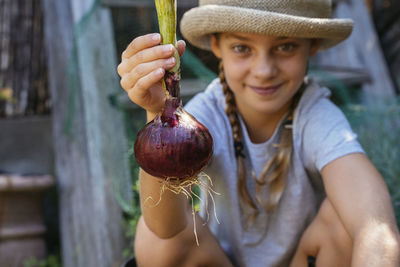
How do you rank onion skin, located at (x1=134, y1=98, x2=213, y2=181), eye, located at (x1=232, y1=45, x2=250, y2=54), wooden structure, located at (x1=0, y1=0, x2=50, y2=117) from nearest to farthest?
onion skin, located at (x1=134, y1=98, x2=213, y2=181), eye, located at (x1=232, y1=45, x2=250, y2=54), wooden structure, located at (x1=0, y1=0, x2=50, y2=117)

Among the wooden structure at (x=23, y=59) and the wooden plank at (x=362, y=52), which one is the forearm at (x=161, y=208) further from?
the wooden structure at (x=23, y=59)

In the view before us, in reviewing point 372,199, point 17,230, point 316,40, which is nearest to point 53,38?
point 17,230

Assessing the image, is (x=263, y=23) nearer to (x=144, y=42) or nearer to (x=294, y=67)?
(x=294, y=67)

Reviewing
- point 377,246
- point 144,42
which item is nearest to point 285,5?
point 144,42

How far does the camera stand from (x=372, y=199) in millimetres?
1247

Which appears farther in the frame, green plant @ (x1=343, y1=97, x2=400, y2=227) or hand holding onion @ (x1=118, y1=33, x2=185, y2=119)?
green plant @ (x1=343, y1=97, x2=400, y2=227)

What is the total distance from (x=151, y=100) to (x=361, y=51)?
2318 millimetres

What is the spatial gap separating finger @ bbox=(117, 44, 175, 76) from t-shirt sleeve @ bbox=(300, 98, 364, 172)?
72 centimetres

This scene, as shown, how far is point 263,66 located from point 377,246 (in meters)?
0.66

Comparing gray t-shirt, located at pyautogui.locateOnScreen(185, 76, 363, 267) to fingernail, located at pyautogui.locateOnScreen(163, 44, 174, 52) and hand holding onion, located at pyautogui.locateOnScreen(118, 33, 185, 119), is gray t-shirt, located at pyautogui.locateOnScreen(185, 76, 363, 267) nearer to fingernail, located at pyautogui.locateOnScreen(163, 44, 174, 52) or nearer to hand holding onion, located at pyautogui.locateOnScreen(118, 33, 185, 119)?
hand holding onion, located at pyautogui.locateOnScreen(118, 33, 185, 119)

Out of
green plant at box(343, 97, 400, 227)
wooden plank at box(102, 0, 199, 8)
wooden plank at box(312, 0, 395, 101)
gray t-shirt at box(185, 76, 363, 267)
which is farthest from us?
wooden plank at box(312, 0, 395, 101)

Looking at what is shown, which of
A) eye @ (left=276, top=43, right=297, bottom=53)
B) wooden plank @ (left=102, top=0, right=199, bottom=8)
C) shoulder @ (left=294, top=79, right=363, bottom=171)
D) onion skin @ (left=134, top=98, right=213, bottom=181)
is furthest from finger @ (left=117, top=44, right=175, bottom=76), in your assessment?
wooden plank @ (left=102, top=0, right=199, bottom=8)

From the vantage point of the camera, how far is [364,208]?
4.07 feet

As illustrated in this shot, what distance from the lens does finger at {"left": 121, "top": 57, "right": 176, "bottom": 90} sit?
0.98 m
